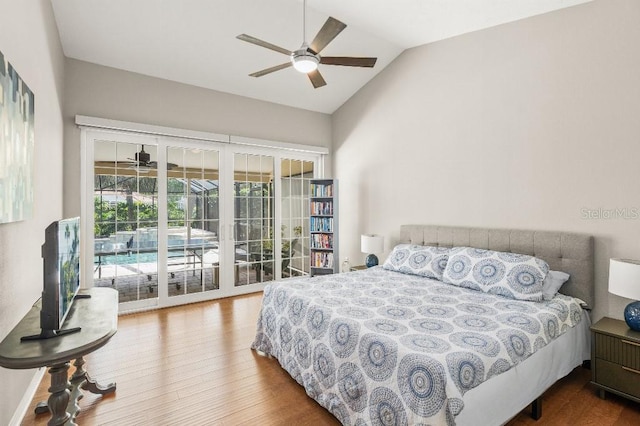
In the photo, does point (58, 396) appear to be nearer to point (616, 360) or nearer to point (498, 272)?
point (498, 272)

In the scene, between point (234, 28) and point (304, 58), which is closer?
point (304, 58)

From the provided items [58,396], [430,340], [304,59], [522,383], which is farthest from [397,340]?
[304,59]

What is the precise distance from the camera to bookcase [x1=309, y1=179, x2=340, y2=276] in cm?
486

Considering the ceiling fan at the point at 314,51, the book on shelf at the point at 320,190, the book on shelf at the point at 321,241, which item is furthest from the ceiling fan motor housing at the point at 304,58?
the book on shelf at the point at 321,241

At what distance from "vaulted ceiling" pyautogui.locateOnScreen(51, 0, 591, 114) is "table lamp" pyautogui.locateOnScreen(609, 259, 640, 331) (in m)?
2.26

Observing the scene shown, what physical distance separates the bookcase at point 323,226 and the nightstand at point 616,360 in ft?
10.1

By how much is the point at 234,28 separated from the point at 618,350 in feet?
14.3

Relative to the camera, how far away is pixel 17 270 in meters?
1.89

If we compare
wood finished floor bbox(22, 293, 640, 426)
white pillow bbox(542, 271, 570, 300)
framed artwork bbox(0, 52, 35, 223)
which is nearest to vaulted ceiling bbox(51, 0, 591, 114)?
framed artwork bbox(0, 52, 35, 223)

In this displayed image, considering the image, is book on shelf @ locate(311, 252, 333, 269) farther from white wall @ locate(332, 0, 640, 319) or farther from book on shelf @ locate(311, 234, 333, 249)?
white wall @ locate(332, 0, 640, 319)

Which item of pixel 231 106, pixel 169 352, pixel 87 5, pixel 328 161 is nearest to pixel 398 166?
pixel 328 161

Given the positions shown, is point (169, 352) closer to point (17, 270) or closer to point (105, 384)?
point (105, 384)

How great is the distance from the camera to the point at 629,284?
221 centimetres

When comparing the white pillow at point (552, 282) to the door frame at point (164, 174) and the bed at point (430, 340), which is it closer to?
the bed at point (430, 340)
